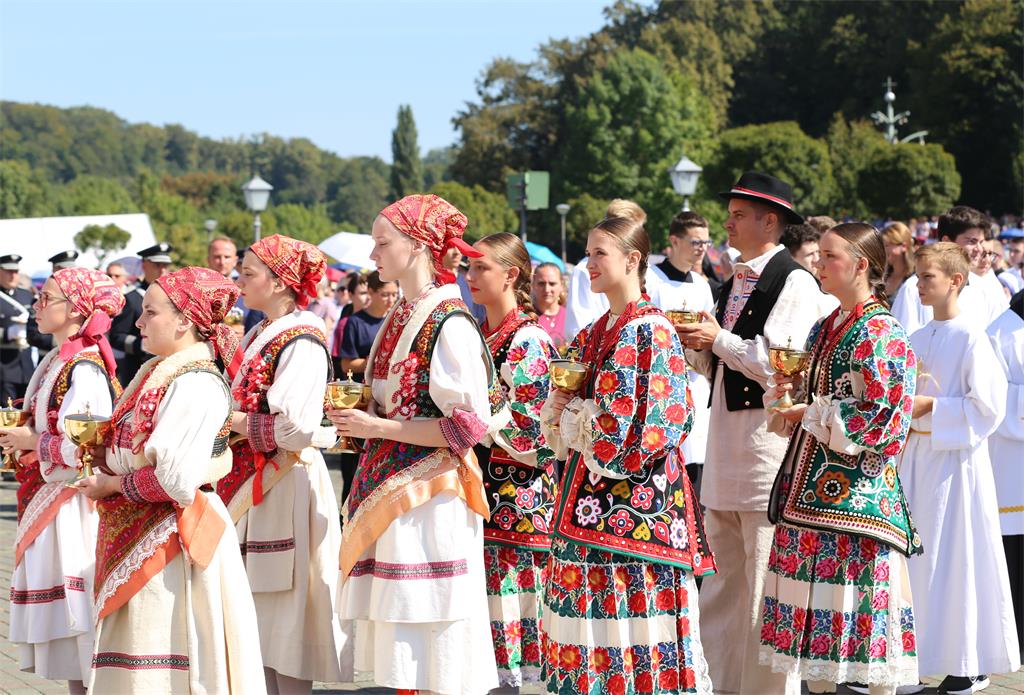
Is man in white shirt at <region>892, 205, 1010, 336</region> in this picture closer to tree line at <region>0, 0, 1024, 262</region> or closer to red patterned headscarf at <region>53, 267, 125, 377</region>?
red patterned headscarf at <region>53, 267, 125, 377</region>

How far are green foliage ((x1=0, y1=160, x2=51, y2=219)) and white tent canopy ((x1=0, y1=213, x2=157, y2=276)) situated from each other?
3014 centimetres

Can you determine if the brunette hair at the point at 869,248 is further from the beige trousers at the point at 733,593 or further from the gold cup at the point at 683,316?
the beige trousers at the point at 733,593

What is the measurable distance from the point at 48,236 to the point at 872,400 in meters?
36.7

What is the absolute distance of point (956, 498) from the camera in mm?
6602

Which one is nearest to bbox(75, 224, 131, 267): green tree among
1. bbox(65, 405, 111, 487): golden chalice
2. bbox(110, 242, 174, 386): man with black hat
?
bbox(110, 242, 174, 386): man with black hat

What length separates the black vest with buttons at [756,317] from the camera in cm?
621

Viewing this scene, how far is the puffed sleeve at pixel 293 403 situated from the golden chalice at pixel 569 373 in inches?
44.0

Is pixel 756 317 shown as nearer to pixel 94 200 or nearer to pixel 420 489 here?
pixel 420 489

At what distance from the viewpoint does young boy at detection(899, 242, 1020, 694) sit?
6.42 meters

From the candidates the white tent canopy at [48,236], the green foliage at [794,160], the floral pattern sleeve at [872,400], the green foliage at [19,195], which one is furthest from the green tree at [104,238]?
the floral pattern sleeve at [872,400]

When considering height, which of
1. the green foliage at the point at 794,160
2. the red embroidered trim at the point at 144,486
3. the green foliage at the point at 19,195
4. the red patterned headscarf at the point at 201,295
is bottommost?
the red embroidered trim at the point at 144,486

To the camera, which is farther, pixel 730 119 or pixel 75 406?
pixel 730 119

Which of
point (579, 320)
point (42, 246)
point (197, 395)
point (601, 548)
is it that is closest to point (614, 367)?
point (601, 548)

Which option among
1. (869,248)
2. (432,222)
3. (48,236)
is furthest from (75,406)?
(48,236)
